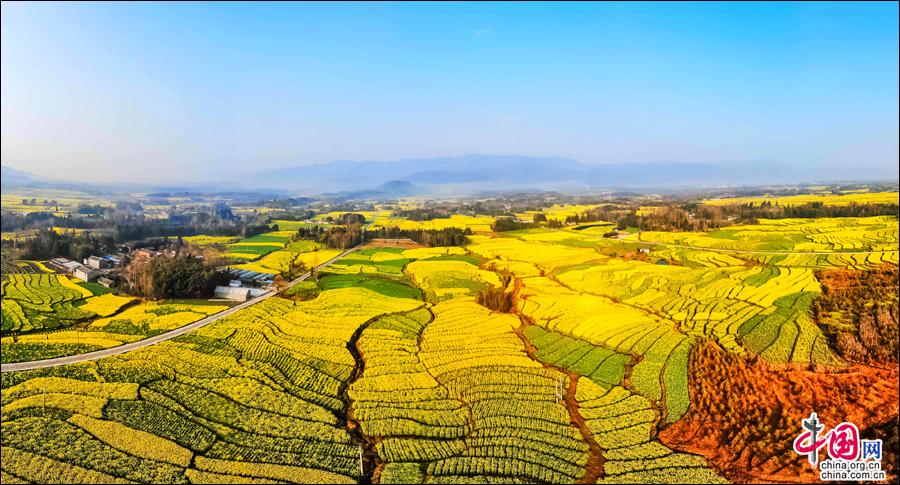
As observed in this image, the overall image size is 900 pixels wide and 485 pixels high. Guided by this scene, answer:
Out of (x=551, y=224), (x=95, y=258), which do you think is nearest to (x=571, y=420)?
(x=95, y=258)

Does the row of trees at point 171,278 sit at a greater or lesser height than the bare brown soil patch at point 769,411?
greater

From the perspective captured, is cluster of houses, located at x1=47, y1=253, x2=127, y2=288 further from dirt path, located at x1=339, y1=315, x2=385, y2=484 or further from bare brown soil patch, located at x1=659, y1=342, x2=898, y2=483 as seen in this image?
bare brown soil patch, located at x1=659, y1=342, x2=898, y2=483

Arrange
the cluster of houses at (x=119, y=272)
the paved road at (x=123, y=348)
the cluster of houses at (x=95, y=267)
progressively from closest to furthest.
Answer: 1. the paved road at (x=123, y=348)
2. the cluster of houses at (x=95, y=267)
3. the cluster of houses at (x=119, y=272)

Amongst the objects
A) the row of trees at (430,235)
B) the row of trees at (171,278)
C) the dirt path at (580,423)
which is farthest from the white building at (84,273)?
the row of trees at (430,235)

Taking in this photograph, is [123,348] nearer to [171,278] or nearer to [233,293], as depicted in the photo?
[171,278]

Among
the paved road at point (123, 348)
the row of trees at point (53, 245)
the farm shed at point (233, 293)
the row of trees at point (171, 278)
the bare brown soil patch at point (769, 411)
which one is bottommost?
the bare brown soil patch at point (769, 411)

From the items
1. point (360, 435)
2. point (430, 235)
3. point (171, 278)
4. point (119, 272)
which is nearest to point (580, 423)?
point (360, 435)

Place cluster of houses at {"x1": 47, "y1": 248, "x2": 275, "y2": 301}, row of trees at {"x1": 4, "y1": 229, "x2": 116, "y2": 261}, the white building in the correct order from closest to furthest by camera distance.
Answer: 1. row of trees at {"x1": 4, "y1": 229, "x2": 116, "y2": 261}
2. cluster of houses at {"x1": 47, "y1": 248, "x2": 275, "y2": 301}
3. the white building

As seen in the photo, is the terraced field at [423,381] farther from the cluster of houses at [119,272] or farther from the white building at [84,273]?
the cluster of houses at [119,272]

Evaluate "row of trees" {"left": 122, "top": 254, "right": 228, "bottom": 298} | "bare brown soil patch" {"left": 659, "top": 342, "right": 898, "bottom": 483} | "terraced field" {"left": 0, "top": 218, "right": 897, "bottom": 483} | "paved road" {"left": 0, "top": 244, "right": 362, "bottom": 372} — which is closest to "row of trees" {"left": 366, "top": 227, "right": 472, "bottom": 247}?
"terraced field" {"left": 0, "top": 218, "right": 897, "bottom": 483}
